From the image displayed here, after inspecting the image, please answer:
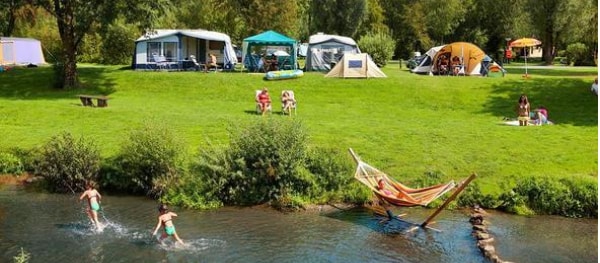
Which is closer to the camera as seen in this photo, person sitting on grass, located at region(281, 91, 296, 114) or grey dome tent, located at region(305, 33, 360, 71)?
person sitting on grass, located at region(281, 91, 296, 114)

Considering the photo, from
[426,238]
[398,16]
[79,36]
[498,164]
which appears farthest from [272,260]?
[398,16]

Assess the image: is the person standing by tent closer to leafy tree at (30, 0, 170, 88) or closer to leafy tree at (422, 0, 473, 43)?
leafy tree at (30, 0, 170, 88)

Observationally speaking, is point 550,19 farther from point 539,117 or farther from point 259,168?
point 259,168

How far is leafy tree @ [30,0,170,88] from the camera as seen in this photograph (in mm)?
33406

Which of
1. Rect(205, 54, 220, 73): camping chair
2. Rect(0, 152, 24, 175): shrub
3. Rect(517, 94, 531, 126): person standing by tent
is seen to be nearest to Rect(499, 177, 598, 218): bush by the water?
Rect(517, 94, 531, 126): person standing by tent

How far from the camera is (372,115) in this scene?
2900 centimetres

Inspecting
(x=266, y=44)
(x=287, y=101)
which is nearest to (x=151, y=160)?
(x=287, y=101)

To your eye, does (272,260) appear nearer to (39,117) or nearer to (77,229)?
(77,229)

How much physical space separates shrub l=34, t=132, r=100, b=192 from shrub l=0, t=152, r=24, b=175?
5.10 ft

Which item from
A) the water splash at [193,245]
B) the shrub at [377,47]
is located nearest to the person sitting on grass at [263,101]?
the water splash at [193,245]

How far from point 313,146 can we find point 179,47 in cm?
2364

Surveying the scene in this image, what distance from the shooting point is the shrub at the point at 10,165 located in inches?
858

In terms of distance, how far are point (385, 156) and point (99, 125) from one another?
11.7 metres

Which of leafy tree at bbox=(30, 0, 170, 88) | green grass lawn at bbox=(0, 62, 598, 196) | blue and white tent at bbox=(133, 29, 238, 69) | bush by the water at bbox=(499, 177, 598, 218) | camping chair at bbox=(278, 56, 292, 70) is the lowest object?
bush by the water at bbox=(499, 177, 598, 218)
